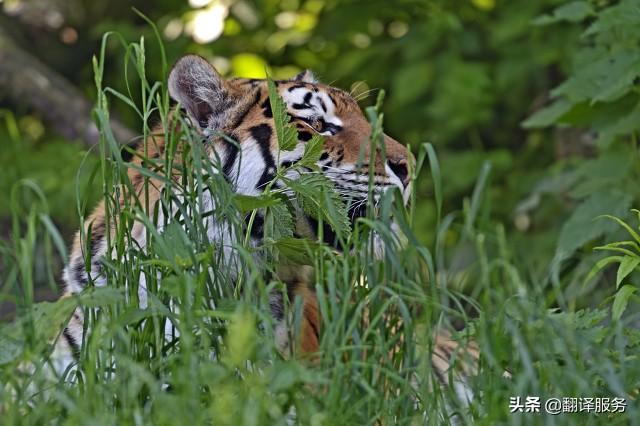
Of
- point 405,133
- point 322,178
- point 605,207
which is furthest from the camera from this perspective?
point 405,133

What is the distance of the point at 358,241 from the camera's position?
110 inches

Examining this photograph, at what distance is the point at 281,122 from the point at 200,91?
0.57 meters

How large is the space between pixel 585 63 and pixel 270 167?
1.42 m

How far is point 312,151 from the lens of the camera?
119 inches

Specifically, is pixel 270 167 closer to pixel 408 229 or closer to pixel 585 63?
pixel 408 229

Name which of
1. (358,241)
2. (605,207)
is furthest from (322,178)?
(605,207)

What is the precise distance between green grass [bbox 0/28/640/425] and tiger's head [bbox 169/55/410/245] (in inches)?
13.1

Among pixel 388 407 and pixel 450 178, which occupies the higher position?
pixel 450 178

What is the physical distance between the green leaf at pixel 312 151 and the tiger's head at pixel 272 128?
21 centimetres

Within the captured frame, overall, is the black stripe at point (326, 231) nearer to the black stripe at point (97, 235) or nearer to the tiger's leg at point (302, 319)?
the tiger's leg at point (302, 319)

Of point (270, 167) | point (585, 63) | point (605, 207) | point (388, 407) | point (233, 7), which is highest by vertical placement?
point (233, 7)

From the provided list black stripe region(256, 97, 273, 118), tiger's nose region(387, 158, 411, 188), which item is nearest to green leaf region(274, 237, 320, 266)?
tiger's nose region(387, 158, 411, 188)

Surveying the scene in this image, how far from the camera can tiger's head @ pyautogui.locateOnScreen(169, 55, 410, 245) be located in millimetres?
3289

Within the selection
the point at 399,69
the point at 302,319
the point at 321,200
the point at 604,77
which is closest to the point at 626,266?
the point at 321,200
